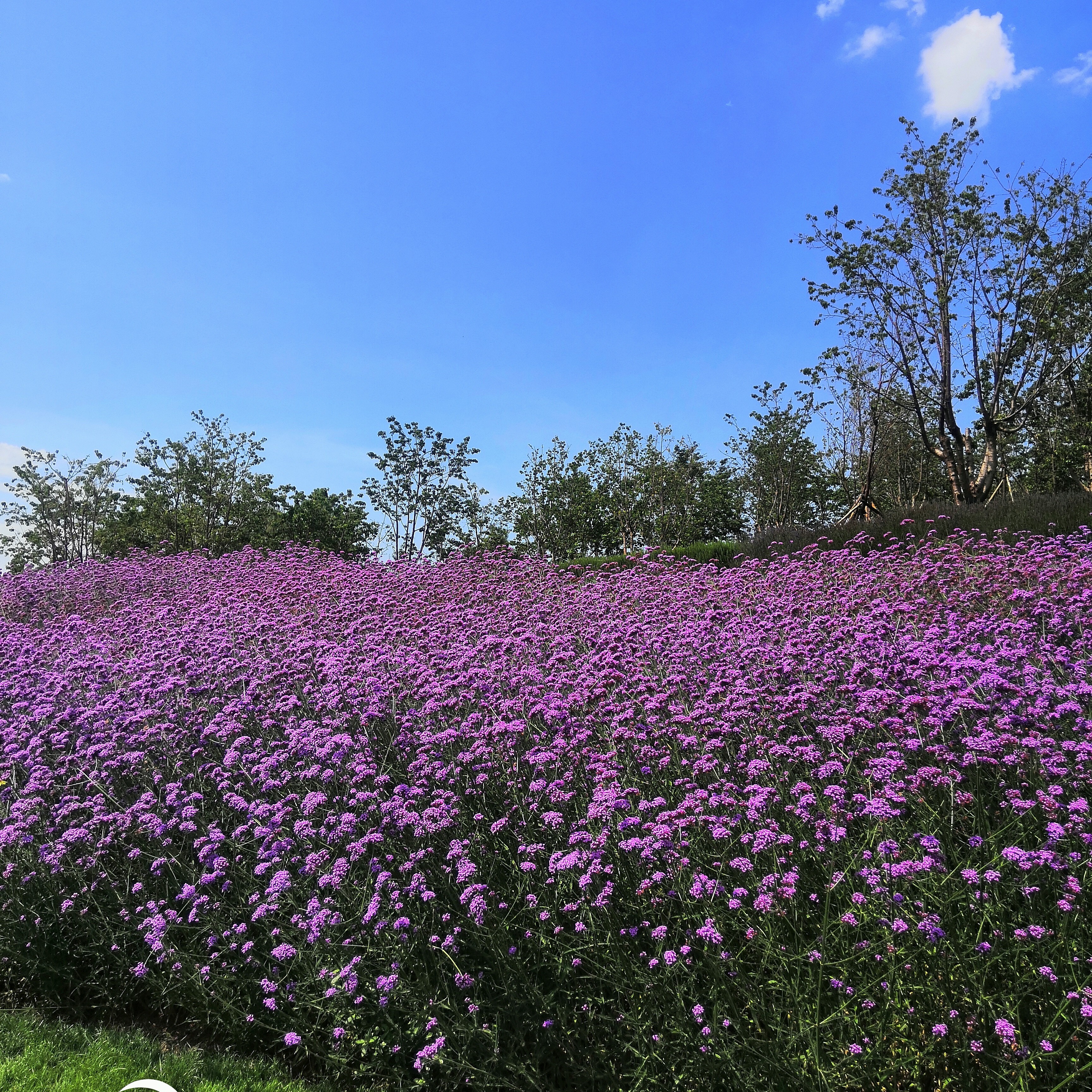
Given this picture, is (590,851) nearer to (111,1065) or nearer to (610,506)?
(111,1065)

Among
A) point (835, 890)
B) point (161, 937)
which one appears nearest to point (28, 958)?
point (161, 937)

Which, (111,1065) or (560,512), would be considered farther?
(560,512)

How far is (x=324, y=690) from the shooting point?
469cm

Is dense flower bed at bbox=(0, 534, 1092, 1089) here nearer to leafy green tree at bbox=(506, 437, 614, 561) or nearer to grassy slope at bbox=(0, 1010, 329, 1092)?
grassy slope at bbox=(0, 1010, 329, 1092)

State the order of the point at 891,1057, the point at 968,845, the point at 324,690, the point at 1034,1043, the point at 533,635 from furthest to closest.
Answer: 1. the point at 533,635
2. the point at 324,690
3. the point at 968,845
4. the point at 891,1057
5. the point at 1034,1043

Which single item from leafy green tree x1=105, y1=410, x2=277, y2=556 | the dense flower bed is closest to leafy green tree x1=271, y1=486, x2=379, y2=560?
leafy green tree x1=105, y1=410, x2=277, y2=556

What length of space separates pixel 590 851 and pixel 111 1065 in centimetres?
226

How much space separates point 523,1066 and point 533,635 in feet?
11.7

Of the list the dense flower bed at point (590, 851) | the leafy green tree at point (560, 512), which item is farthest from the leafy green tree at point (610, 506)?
the dense flower bed at point (590, 851)

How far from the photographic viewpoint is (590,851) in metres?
3.19

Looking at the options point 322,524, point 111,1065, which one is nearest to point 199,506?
point 322,524

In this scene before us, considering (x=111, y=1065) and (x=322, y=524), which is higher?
(x=322, y=524)

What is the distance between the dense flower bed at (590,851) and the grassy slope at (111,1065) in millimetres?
181

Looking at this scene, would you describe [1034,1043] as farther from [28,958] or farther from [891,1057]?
[28,958]
